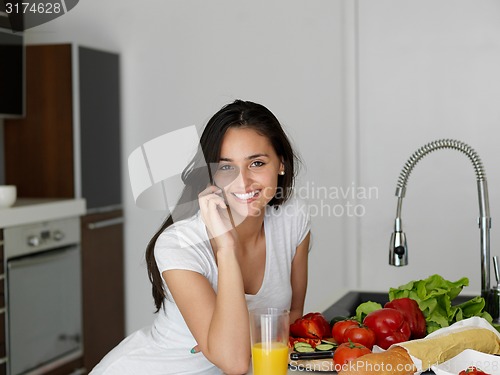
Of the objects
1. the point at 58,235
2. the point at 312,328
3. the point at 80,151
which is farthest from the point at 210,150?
the point at 80,151

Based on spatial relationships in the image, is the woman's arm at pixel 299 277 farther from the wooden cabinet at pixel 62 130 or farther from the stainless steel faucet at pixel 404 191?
the wooden cabinet at pixel 62 130

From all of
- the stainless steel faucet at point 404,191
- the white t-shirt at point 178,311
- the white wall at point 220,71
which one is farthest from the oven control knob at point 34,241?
the stainless steel faucet at point 404,191

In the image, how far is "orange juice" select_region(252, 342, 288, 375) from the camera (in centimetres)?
118

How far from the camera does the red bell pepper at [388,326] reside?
1.35 metres

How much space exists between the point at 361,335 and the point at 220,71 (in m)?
2.57

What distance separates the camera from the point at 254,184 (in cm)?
166

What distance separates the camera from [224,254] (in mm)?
1477

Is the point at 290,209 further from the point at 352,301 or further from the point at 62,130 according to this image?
the point at 62,130

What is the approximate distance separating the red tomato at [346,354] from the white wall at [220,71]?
239cm

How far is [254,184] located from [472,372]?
2.31 feet

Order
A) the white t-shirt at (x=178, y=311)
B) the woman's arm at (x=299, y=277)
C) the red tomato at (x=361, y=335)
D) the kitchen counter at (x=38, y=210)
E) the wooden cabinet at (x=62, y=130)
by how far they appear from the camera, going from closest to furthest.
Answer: the red tomato at (x=361, y=335) < the white t-shirt at (x=178, y=311) < the woman's arm at (x=299, y=277) < the kitchen counter at (x=38, y=210) < the wooden cabinet at (x=62, y=130)

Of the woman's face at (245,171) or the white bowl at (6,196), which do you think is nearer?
the woman's face at (245,171)

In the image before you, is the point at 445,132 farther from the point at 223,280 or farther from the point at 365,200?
the point at 223,280

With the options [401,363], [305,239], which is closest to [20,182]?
[305,239]
